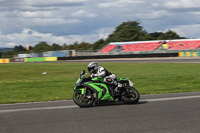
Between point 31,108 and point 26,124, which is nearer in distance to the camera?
point 26,124

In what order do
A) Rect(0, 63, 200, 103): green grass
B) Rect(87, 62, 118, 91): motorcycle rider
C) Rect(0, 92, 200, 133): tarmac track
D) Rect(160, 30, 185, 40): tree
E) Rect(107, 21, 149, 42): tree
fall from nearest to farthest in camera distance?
1. Rect(0, 92, 200, 133): tarmac track
2. Rect(87, 62, 118, 91): motorcycle rider
3. Rect(0, 63, 200, 103): green grass
4. Rect(160, 30, 185, 40): tree
5. Rect(107, 21, 149, 42): tree

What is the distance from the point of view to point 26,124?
6945 millimetres

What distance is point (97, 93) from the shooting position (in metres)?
9.00

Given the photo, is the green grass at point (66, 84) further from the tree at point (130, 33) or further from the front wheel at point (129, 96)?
the tree at point (130, 33)

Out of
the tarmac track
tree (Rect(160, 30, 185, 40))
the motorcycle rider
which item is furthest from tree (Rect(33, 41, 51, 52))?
the motorcycle rider

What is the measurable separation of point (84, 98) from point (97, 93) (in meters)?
0.41

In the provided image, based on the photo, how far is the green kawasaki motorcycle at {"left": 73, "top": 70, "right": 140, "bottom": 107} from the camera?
8984mm

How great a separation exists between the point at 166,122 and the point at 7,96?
7.82 m

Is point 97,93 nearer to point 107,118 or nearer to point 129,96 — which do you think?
point 129,96

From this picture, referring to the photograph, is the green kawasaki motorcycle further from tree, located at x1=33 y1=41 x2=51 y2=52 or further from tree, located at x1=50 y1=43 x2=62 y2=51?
tree, located at x1=33 y1=41 x2=51 y2=52

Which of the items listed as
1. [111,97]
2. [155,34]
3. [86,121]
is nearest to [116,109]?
[111,97]

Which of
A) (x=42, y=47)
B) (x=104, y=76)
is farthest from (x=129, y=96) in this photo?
(x=42, y=47)

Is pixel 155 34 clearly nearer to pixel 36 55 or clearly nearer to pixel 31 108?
pixel 36 55

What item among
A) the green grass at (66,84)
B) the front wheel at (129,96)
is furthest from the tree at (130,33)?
the front wheel at (129,96)
